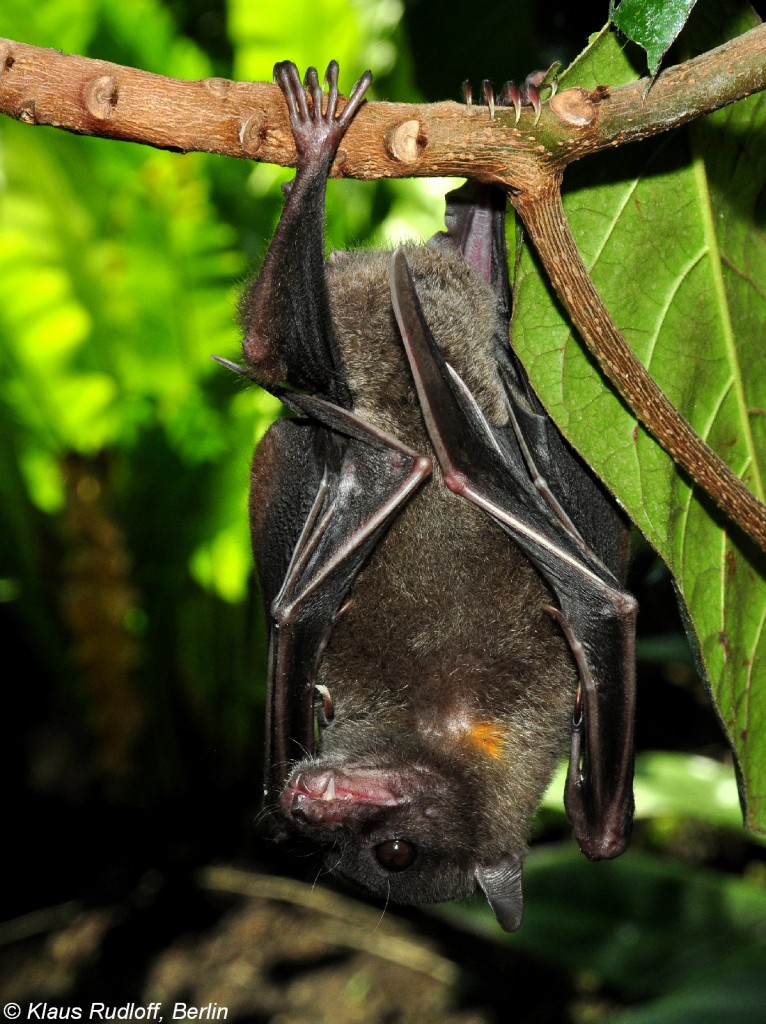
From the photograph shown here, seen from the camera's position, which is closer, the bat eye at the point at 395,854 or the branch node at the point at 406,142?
the branch node at the point at 406,142

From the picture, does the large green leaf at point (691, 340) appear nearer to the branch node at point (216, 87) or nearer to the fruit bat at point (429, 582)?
the fruit bat at point (429, 582)

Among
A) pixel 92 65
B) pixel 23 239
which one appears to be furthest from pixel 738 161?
pixel 23 239

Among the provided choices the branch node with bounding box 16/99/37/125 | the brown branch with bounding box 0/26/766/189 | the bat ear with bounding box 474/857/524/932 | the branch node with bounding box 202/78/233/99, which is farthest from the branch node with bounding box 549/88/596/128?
the bat ear with bounding box 474/857/524/932

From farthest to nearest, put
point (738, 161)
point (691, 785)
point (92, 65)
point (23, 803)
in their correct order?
point (23, 803), point (691, 785), point (738, 161), point (92, 65)

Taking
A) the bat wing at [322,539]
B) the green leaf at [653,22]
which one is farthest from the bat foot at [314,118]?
the bat wing at [322,539]

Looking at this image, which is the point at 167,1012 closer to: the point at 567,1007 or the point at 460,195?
the point at 567,1007

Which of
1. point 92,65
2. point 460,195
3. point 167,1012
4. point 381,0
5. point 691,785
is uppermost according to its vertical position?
point 381,0
